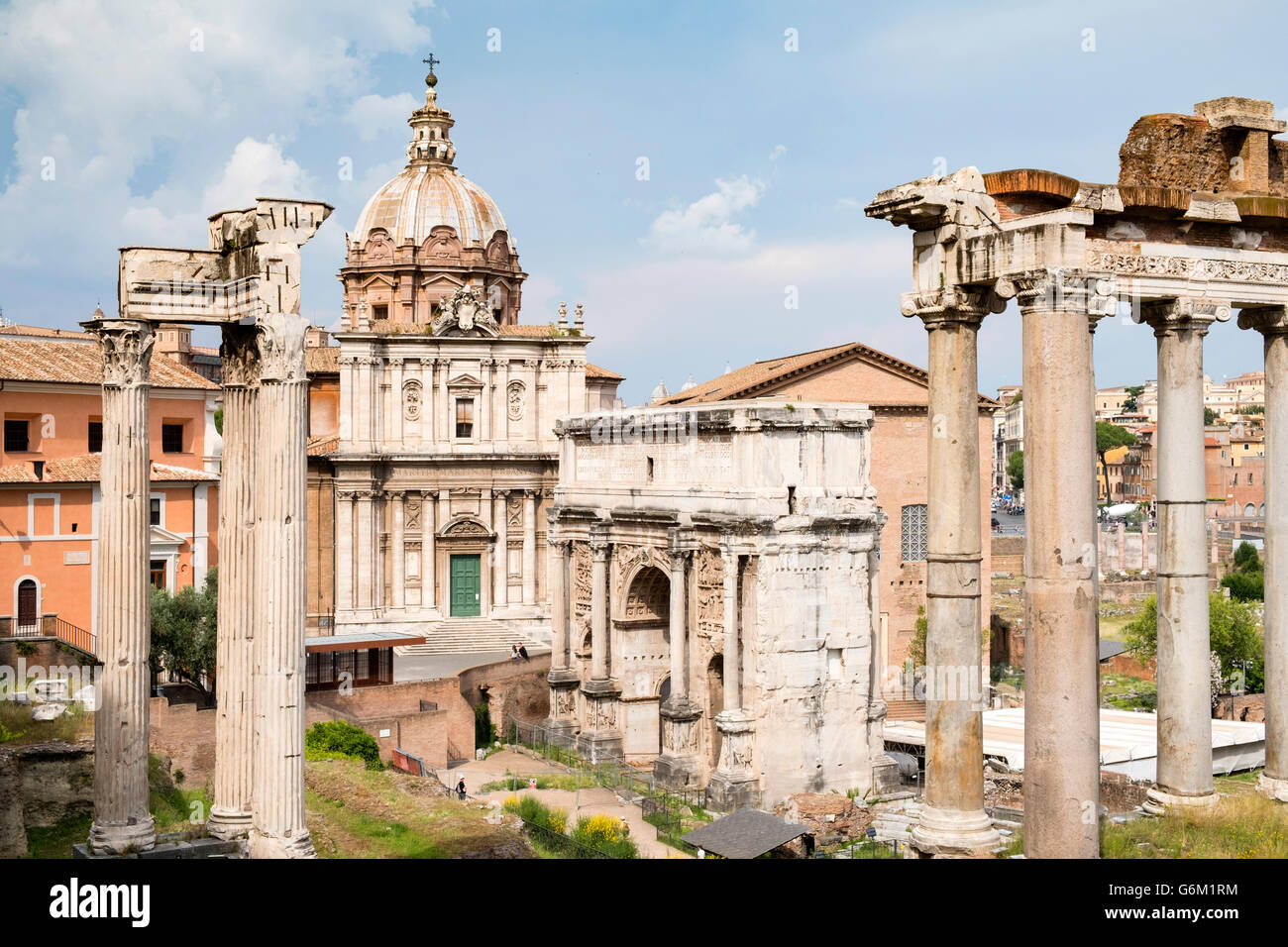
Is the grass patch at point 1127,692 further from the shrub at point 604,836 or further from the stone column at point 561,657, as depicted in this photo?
the shrub at point 604,836

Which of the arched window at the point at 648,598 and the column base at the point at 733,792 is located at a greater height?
the arched window at the point at 648,598

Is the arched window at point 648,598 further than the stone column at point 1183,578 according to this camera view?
Yes

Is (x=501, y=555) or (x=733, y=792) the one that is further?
(x=501, y=555)

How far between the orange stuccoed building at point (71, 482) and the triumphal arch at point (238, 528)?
15.4 metres

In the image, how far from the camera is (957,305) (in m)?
12.8

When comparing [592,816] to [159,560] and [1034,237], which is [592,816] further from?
[1034,237]

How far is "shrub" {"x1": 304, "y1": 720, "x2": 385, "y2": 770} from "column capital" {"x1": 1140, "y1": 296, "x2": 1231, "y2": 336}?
19.0m

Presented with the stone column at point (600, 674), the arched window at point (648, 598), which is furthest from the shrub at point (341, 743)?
the arched window at point (648, 598)

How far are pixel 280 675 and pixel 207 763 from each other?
41.6 ft

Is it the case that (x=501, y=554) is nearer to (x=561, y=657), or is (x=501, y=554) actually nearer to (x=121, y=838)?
(x=561, y=657)

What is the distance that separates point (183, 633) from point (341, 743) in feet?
16.5

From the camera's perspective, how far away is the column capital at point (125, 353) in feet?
51.4

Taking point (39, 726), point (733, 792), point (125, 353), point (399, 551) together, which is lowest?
point (733, 792)

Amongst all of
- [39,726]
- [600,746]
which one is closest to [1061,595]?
[39,726]
